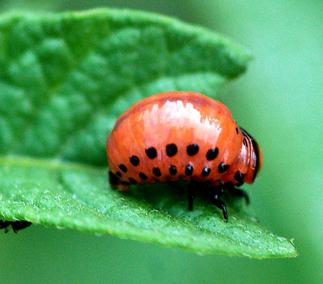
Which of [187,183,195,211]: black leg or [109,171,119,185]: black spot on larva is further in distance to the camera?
[109,171,119,185]: black spot on larva

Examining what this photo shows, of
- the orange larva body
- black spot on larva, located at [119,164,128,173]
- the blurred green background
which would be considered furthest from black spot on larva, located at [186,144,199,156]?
the blurred green background

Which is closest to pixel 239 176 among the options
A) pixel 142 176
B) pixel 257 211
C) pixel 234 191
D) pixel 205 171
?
pixel 234 191

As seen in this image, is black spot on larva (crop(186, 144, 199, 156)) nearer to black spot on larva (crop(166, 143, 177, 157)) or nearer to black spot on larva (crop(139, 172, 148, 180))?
black spot on larva (crop(166, 143, 177, 157))

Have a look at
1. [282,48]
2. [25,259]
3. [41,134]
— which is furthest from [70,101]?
[282,48]

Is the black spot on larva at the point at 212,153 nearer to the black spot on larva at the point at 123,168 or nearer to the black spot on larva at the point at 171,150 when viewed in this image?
the black spot on larva at the point at 171,150

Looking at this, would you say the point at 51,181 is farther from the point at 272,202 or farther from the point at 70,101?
the point at 272,202

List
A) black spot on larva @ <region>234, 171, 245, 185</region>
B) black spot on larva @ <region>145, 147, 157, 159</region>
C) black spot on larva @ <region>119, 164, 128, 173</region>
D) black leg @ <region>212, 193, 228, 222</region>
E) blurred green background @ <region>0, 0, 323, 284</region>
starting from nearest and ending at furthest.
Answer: black leg @ <region>212, 193, 228, 222</region> → black spot on larva @ <region>145, 147, 157, 159</region> → black spot on larva @ <region>119, 164, 128, 173</region> → black spot on larva @ <region>234, 171, 245, 185</region> → blurred green background @ <region>0, 0, 323, 284</region>

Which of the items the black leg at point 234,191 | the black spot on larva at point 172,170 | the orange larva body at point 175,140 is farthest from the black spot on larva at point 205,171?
the black leg at point 234,191

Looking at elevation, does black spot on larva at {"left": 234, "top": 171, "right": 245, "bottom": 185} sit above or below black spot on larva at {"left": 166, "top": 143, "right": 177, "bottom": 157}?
below
